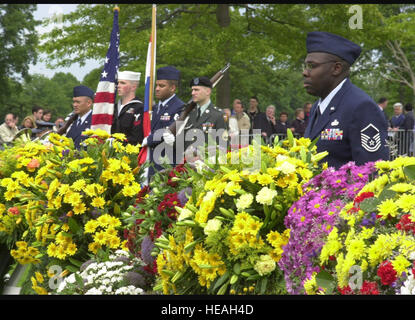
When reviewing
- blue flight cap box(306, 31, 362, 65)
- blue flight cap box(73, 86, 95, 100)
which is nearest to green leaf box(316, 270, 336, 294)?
blue flight cap box(306, 31, 362, 65)

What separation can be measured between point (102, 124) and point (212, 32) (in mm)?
9713

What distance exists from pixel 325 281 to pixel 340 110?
1976 millimetres

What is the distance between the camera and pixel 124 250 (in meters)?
Answer: 4.51

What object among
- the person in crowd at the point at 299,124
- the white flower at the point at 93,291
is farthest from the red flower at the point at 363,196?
the person in crowd at the point at 299,124

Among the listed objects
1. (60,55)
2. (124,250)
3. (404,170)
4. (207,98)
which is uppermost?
(60,55)

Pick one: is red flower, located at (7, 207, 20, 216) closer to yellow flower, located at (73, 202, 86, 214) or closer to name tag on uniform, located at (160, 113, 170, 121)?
yellow flower, located at (73, 202, 86, 214)

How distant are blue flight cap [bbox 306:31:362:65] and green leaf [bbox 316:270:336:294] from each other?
2.23 m

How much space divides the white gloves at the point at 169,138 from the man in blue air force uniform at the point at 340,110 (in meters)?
2.27

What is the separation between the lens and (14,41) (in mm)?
33875

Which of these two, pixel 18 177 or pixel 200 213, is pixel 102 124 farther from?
pixel 200 213

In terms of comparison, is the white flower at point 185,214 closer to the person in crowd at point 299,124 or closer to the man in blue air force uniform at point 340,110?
the man in blue air force uniform at point 340,110

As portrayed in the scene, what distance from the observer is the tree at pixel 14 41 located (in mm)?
32625

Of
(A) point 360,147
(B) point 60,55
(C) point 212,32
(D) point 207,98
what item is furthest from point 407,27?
(A) point 360,147
